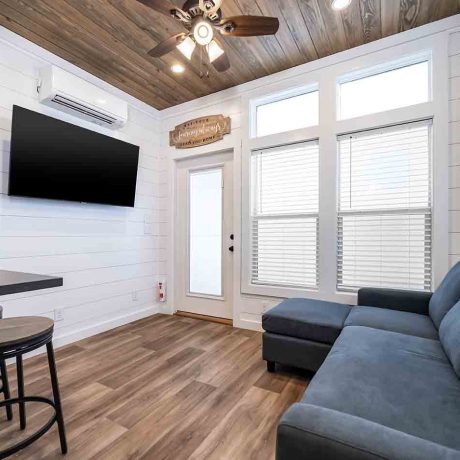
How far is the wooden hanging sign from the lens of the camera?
136 inches

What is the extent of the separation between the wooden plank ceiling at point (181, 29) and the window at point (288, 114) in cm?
35

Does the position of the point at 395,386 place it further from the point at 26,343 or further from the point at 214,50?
the point at 214,50

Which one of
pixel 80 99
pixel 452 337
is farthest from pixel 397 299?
pixel 80 99

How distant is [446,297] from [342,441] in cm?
148

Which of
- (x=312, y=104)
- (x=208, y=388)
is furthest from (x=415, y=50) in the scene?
(x=208, y=388)

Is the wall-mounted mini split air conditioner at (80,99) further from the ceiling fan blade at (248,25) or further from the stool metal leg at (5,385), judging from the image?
the stool metal leg at (5,385)

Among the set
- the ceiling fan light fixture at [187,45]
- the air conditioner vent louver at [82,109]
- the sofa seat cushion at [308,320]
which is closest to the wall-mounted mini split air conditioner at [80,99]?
the air conditioner vent louver at [82,109]

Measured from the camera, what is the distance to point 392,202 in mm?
2586

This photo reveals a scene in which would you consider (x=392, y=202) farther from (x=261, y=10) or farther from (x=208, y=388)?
(x=208, y=388)

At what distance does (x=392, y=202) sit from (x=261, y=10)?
2.00 m

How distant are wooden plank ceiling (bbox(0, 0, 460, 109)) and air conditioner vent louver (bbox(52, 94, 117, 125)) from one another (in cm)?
48

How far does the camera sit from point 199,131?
3.64 metres

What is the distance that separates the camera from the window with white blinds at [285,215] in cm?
296

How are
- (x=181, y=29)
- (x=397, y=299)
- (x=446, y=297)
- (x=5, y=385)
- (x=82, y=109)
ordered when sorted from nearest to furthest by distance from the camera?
(x=5, y=385) < (x=446, y=297) < (x=397, y=299) < (x=181, y=29) < (x=82, y=109)
